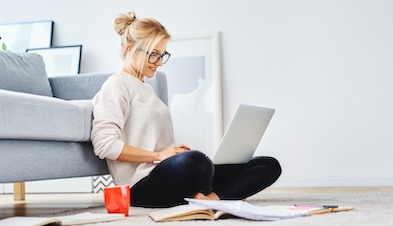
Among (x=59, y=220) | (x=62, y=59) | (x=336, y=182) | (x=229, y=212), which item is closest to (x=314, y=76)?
(x=336, y=182)

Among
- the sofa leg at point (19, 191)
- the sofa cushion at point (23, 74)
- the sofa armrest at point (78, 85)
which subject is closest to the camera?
the sofa cushion at point (23, 74)

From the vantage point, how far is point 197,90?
371 cm

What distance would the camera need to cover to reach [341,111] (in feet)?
11.5

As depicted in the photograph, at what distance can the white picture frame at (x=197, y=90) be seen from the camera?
144 inches

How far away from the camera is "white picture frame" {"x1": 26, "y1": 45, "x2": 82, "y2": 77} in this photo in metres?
3.89

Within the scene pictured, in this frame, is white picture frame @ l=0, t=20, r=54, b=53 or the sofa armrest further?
white picture frame @ l=0, t=20, r=54, b=53

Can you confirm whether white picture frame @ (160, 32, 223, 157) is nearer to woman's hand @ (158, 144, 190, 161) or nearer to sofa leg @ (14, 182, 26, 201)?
sofa leg @ (14, 182, 26, 201)

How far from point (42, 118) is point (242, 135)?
2.19ft

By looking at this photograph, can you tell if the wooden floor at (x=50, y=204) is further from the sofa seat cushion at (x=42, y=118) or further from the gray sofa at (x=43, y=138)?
the sofa seat cushion at (x=42, y=118)

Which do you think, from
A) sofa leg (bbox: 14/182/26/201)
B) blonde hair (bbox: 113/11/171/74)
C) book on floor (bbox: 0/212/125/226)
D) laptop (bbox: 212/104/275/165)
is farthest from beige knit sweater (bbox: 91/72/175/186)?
sofa leg (bbox: 14/182/26/201)

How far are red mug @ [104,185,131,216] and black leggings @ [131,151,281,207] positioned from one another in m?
0.22

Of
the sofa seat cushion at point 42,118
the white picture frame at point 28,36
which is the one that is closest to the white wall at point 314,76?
the white picture frame at point 28,36

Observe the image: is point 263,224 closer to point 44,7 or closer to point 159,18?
point 159,18

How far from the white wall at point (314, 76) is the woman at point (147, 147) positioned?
1.37 meters
